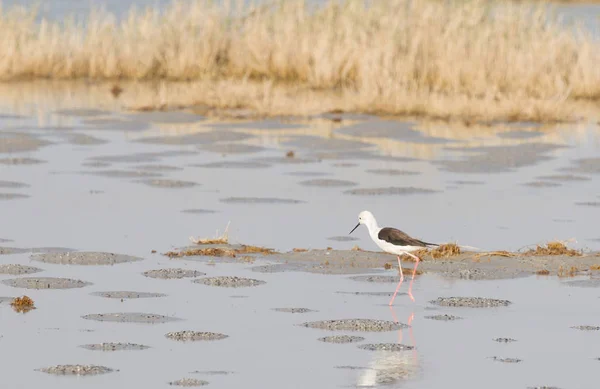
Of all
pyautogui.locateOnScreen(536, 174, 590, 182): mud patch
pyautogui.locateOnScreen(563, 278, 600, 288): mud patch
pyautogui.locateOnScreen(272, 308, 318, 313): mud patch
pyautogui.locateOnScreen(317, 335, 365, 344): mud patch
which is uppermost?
pyautogui.locateOnScreen(317, 335, 365, 344): mud patch

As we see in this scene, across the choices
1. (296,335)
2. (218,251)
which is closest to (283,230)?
(218,251)

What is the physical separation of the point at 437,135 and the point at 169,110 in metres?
4.80

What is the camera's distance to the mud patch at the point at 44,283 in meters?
11.6

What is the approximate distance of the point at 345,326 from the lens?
34.0 feet

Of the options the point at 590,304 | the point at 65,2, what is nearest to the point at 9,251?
the point at 590,304

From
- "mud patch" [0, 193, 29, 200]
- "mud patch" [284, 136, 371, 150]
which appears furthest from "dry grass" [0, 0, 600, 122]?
"mud patch" [0, 193, 29, 200]

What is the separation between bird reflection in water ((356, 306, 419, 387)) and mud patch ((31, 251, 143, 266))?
12.2ft

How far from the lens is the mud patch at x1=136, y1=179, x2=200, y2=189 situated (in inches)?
693

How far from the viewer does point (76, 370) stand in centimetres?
887

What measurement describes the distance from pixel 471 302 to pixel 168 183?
23.3 ft

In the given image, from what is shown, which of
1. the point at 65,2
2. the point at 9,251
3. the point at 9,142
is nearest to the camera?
the point at 9,251

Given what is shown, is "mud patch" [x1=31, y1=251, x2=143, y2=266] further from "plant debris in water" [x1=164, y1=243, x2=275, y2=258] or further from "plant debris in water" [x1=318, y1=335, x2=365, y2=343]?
"plant debris in water" [x1=318, y1=335, x2=365, y2=343]

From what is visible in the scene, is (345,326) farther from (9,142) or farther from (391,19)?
(391,19)

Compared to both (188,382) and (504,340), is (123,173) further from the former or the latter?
(188,382)
